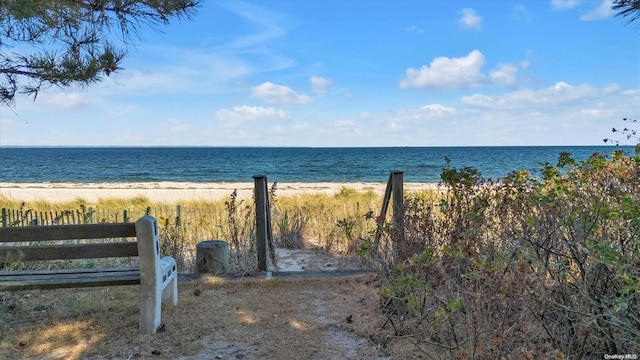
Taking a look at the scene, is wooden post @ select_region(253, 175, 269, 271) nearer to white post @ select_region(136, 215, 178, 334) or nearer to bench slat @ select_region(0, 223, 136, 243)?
white post @ select_region(136, 215, 178, 334)

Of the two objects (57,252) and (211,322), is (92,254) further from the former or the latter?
(211,322)

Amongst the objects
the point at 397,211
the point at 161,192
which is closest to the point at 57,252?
the point at 397,211

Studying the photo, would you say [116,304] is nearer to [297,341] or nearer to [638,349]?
[297,341]

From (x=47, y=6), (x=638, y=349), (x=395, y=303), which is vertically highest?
(x=47, y=6)

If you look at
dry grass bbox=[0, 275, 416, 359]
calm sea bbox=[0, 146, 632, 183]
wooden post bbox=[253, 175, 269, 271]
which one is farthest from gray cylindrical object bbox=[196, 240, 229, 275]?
calm sea bbox=[0, 146, 632, 183]

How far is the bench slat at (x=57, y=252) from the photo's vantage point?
306 centimetres

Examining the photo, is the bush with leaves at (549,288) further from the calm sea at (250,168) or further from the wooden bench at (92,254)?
the calm sea at (250,168)

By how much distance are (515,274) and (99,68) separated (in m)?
3.70

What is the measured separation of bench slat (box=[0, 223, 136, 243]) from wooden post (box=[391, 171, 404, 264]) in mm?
2078

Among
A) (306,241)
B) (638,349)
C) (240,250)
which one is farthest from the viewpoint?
(306,241)

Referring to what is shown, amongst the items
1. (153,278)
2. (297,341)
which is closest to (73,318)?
(153,278)

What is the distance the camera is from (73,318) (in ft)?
11.7

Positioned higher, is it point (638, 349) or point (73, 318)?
point (638, 349)

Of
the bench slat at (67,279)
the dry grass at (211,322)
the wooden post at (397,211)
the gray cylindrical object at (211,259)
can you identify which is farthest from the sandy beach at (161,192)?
the bench slat at (67,279)
